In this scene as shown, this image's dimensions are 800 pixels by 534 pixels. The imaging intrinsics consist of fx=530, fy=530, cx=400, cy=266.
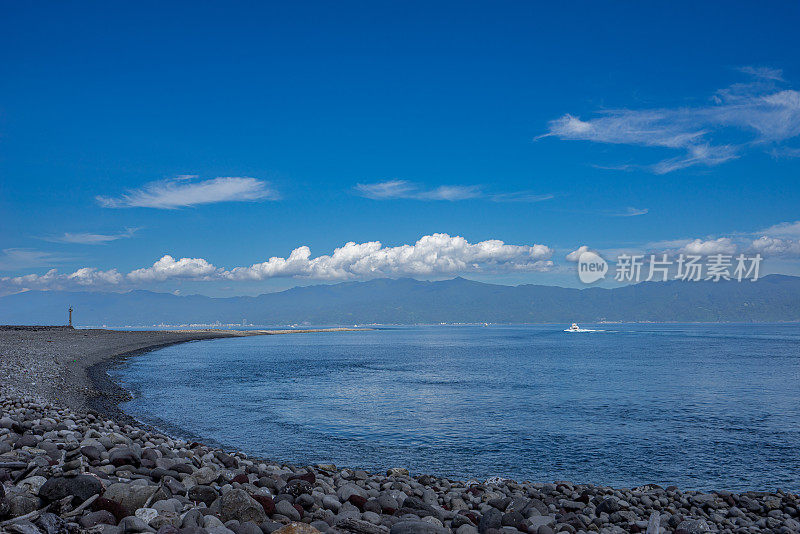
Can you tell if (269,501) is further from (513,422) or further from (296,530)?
(513,422)

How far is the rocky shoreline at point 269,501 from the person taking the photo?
703 cm

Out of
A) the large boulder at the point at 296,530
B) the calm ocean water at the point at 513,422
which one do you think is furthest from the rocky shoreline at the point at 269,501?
the calm ocean water at the point at 513,422

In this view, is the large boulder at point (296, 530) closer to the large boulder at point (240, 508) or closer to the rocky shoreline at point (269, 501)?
the rocky shoreline at point (269, 501)

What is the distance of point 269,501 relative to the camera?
334 inches

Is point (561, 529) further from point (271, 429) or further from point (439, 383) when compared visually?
point (439, 383)

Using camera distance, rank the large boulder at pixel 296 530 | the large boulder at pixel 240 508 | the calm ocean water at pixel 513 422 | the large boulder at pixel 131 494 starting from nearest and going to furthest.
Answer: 1. the large boulder at pixel 296 530
2. the large boulder at pixel 131 494
3. the large boulder at pixel 240 508
4. the calm ocean water at pixel 513 422

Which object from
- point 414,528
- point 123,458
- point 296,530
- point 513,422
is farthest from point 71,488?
point 513,422

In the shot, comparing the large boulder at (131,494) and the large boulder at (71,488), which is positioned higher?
the large boulder at (71,488)

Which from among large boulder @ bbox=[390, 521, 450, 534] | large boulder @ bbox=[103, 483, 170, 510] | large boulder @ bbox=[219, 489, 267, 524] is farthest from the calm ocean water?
large boulder @ bbox=[103, 483, 170, 510]

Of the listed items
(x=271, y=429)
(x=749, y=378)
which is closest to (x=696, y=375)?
(x=749, y=378)

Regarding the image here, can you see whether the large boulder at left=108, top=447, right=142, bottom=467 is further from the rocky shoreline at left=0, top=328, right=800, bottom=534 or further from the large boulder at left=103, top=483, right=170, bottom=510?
the large boulder at left=103, top=483, right=170, bottom=510

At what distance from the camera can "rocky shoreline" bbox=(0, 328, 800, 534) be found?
7.03 metres

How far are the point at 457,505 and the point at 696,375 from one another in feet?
153

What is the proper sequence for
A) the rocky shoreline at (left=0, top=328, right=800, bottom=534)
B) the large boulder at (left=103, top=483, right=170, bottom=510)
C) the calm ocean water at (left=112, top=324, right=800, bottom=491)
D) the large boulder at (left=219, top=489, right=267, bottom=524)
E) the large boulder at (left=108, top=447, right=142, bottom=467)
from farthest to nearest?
the calm ocean water at (left=112, top=324, right=800, bottom=491)
the large boulder at (left=108, top=447, right=142, bottom=467)
the large boulder at (left=219, top=489, right=267, bottom=524)
the large boulder at (left=103, top=483, right=170, bottom=510)
the rocky shoreline at (left=0, top=328, right=800, bottom=534)
